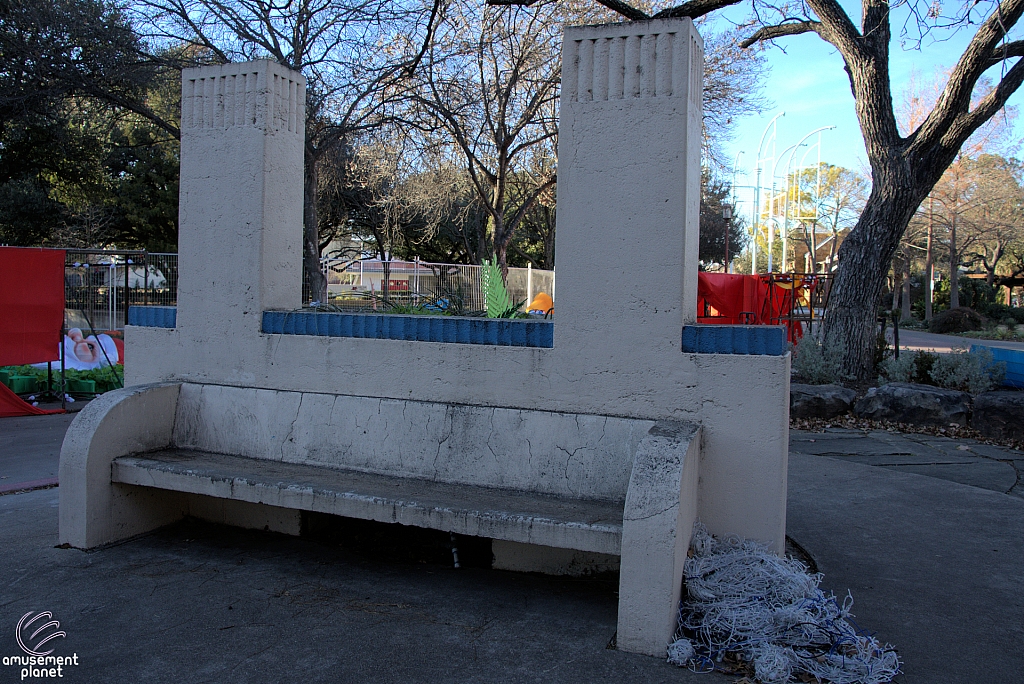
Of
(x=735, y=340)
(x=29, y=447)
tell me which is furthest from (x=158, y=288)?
(x=735, y=340)

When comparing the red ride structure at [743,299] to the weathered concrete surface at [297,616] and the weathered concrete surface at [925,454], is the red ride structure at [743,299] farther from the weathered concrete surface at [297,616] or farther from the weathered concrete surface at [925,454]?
the weathered concrete surface at [297,616]

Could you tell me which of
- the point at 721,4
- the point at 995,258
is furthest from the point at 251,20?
the point at 995,258

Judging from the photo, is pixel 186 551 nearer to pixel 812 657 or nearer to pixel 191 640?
pixel 191 640

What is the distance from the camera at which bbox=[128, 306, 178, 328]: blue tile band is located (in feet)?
17.6

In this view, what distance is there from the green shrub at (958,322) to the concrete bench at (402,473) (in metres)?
33.4

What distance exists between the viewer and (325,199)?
33.2 m

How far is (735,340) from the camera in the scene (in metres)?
3.94

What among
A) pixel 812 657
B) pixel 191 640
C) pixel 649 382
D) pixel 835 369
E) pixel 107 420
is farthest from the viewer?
pixel 835 369

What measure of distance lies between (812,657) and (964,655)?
885 mm

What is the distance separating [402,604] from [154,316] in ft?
9.78

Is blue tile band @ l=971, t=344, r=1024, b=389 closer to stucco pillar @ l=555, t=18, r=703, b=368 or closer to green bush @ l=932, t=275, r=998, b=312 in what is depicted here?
stucco pillar @ l=555, t=18, r=703, b=368

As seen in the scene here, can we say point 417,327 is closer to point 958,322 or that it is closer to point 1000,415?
point 1000,415

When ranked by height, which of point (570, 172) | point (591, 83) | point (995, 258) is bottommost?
point (570, 172)

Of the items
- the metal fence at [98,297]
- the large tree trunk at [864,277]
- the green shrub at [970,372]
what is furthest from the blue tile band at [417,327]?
the metal fence at [98,297]
